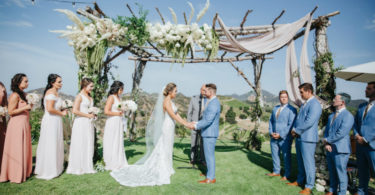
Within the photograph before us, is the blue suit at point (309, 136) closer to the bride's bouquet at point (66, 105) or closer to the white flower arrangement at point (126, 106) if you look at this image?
the white flower arrangement at point (126, 106)

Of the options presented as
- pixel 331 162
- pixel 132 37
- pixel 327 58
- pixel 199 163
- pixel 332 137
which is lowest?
pixel 199 163

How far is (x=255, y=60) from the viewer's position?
8250 millimetres

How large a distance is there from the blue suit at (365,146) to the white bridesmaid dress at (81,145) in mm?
5460

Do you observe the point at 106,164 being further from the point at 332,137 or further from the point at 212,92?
the point at 332,137

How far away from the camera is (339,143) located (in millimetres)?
3580

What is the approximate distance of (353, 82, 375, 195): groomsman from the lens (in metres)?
3.42

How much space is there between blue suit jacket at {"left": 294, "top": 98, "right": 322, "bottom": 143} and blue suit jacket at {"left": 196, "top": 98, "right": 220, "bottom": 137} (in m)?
1.67

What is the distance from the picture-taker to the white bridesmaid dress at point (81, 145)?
14.9 ft

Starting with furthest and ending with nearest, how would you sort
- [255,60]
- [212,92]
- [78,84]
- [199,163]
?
[255,60], [199,163], [78,84], [212,92]

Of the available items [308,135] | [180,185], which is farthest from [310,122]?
[180,185]

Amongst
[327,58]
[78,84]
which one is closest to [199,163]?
[78,84]

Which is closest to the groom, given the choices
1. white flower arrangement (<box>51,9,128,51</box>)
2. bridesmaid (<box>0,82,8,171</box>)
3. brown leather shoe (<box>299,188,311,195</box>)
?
brown leather shoe (<box>299,188,311,195</box>)

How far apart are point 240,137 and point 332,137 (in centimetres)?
746

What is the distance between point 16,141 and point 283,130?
568cm
